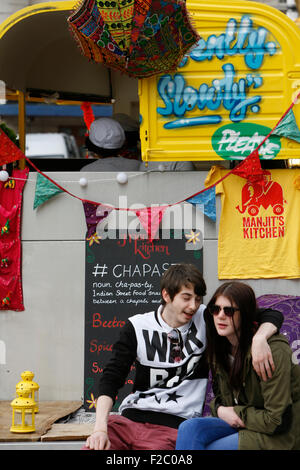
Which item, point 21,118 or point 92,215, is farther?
point 21,118

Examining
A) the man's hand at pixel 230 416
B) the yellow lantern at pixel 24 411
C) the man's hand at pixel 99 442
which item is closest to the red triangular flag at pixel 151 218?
the yellow lantern at pixel 24 411

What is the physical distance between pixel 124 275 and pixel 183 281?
237 centimetres

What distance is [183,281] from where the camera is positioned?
15.0 ft

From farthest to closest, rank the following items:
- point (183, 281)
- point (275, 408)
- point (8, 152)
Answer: point (8, 152)
point (183, 281)
point (275, 408)

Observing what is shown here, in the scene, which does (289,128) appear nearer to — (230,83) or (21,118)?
(230,83)

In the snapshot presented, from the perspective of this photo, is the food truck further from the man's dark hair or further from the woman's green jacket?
the woman's green jacket

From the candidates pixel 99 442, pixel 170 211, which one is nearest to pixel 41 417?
pixel 170 211

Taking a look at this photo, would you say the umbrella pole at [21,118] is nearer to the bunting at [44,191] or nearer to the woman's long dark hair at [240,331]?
the bunting at [44,191]

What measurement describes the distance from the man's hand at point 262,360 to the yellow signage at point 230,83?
308cm

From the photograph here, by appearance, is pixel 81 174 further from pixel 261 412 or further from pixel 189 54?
pixel 261 412

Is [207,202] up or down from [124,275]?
up

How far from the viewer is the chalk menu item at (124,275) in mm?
6879

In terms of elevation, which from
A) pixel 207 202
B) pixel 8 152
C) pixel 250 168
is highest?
pixel 8 152

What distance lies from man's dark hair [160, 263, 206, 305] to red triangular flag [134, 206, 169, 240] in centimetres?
223
